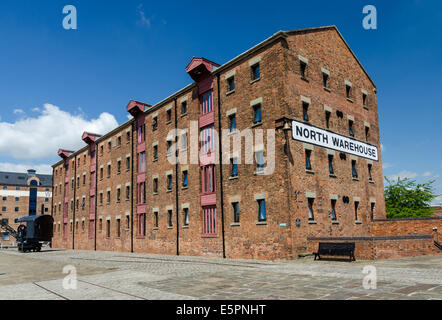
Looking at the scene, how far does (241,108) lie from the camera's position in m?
21.6

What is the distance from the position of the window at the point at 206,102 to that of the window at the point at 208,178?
3.83 metres

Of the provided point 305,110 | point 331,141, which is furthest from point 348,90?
point 305,110

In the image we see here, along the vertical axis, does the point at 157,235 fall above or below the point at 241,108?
below

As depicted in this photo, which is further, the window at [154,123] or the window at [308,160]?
the window at [154,123]

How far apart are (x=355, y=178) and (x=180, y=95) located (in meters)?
13.6

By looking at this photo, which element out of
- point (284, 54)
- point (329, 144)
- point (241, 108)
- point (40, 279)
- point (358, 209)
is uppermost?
point (284, 54)

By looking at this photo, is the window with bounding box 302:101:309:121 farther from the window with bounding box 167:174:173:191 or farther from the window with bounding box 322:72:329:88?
the window with bounding box 167:174:173:191

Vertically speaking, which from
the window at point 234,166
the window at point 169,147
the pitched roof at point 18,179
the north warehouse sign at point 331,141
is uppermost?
the pitched roof at point 18,179

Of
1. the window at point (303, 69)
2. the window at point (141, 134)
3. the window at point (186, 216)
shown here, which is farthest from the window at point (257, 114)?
the window at point (141, 134)

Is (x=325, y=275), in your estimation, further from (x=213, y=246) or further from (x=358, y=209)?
(x=358, y=209)

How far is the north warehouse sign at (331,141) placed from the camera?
65.7 ft

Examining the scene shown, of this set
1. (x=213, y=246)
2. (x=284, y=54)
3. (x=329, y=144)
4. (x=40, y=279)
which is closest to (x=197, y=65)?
(x=284, y=54)

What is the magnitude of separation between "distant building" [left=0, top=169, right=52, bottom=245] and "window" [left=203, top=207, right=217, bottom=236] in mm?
76407

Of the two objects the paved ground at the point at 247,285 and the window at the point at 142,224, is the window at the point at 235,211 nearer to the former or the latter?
the paved ground at the point at 247,285
